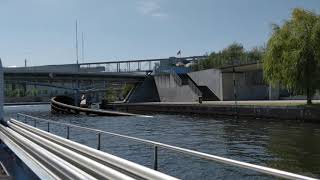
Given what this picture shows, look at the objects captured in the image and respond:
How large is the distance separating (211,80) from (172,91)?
13.8 meters

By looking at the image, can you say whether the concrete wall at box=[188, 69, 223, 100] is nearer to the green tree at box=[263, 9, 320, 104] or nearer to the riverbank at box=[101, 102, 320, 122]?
the riverbank at box=[101, 102, 320, 122]

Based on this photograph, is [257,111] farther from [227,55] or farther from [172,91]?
[227,55]

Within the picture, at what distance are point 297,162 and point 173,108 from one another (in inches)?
2318

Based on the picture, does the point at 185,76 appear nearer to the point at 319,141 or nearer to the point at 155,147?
the point at 319,141

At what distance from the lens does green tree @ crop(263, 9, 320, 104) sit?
49.3 m

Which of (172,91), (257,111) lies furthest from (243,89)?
(257,111)

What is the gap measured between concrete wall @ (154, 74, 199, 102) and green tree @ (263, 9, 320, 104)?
4093 centimetres

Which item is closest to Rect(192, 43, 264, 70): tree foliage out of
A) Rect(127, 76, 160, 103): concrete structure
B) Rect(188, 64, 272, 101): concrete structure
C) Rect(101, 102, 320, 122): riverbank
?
Rect(127, 76, 160, 103): concrete structure

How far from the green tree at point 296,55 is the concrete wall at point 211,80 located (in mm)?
38281

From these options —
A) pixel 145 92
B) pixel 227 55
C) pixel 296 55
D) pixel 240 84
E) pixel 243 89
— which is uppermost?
pixel 227 55

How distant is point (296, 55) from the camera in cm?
4900

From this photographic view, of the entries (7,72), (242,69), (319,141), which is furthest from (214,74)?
(319,141)

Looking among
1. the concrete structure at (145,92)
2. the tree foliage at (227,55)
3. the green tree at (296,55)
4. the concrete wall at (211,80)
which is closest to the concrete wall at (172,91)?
the concrete structure at (145,92)

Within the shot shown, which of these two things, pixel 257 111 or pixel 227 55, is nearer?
pixel 257 111
